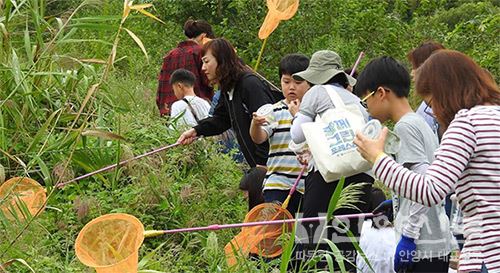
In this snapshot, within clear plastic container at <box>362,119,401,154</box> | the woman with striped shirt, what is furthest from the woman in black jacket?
the woman with striped shirt

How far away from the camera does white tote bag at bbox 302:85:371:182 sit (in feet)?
15.3

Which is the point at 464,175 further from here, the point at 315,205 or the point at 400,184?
the point at 315,205

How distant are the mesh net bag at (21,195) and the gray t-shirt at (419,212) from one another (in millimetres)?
1574

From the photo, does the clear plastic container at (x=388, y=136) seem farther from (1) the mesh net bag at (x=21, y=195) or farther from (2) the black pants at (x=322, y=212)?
(1) the mesh net bag at (x=21, y=195)

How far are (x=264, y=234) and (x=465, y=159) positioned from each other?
1888 millimetres

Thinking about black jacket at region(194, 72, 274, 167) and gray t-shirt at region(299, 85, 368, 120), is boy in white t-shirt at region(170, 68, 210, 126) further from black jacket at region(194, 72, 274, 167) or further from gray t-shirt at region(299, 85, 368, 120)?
gray t-shirt at region(299, 85, 368, 120)

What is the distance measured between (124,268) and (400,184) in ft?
3.99

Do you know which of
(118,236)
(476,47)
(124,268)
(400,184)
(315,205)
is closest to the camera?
(400,184)

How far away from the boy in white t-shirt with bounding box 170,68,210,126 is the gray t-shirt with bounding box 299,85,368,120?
2557mm

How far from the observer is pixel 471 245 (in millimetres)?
3516

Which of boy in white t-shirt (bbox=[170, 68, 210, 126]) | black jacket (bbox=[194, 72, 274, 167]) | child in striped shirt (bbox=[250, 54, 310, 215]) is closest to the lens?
child in striped shirt (bbox=[250, 54, 310, 215])

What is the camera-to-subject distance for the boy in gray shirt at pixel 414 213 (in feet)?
13.2

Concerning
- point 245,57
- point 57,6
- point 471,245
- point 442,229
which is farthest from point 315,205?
point 57,6

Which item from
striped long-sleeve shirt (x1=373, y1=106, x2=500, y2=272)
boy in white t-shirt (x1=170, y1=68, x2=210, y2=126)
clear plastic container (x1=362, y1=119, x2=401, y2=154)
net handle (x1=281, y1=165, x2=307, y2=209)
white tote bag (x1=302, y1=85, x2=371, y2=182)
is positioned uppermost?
striped long-sleeve shirt (x1=373, y1=106, x2=500, y2=272)
